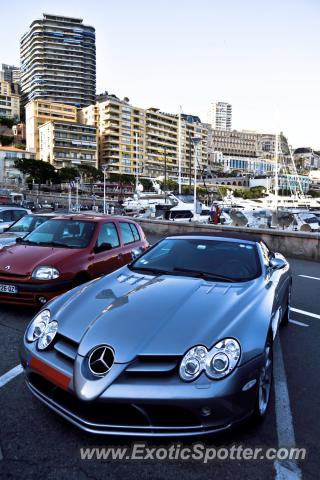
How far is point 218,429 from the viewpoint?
8.15 feet

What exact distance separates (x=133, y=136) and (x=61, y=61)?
2177 inches

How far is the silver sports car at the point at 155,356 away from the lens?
94.8 inches

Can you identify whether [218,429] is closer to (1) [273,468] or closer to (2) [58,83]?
(1) [273,468]

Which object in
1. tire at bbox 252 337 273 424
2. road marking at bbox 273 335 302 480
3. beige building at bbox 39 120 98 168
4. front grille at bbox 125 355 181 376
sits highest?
beige building at bbox 39 120 98 168

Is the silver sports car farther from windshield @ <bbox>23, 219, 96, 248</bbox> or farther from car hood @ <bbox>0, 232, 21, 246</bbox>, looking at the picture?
car hood @ <bbox>0, 232, 21, 246</bbox>

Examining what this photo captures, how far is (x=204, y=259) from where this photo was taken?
4297mm

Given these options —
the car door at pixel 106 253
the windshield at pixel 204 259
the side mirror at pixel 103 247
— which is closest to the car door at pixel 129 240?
the car door at pixel 106 253

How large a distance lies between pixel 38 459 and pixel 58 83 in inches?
6810

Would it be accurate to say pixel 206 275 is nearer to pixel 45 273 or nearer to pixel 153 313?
pixel 153 313

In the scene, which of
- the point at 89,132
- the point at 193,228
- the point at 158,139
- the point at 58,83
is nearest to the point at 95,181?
the point at 89,132

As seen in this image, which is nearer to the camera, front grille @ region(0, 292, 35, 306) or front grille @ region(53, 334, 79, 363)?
front grille @ region(53, 334, 79, 363)

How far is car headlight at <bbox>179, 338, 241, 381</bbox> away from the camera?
2.48 meters

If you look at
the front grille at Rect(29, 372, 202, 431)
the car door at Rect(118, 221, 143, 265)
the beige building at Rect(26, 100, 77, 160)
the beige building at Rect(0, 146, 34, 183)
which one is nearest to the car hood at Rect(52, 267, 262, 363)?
the front grille at Rect(29, 372, 202, 431)

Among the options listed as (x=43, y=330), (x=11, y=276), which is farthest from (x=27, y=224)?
(x=43, y=330)
